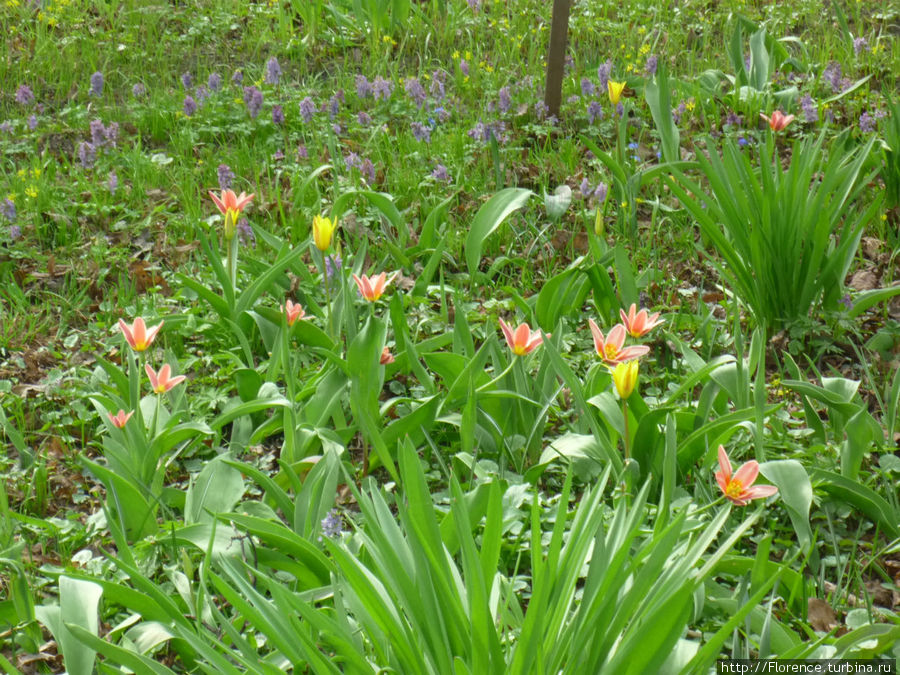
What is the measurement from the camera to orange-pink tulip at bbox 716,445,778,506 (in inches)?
58.6

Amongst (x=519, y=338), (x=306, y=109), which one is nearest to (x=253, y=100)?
(x=306, y=109)

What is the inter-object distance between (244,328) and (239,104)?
1916 millimetres

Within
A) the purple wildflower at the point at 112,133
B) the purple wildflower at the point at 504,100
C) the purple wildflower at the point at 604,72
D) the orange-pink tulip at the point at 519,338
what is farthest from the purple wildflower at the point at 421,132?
the orange-pink tulip at the point at 519,338

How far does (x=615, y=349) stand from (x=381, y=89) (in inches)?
101

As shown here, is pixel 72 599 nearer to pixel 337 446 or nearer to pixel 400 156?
pixel 337 446

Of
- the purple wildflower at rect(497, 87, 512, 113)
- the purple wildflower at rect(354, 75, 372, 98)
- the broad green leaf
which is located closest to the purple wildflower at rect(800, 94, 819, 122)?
the purple wildflower at rect(497, 87, 512, 113)

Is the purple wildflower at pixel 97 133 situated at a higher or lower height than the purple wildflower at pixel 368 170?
higher

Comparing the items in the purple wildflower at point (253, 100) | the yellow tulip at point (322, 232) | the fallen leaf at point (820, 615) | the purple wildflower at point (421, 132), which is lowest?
the fallen leaf at point (820, 615)

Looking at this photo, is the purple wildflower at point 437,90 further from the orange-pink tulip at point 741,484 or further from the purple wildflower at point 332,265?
the orange-pink tulip at point 741,484

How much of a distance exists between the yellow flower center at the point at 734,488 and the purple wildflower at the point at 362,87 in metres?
3.03

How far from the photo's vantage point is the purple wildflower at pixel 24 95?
414 centimetres

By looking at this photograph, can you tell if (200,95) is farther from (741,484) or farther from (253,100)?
(741,484)

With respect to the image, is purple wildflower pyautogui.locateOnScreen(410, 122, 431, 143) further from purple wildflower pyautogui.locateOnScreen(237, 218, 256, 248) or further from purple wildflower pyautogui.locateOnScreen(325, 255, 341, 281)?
purple wildflower pyautogui.locateOnScreen(325, 255, 341, 281)

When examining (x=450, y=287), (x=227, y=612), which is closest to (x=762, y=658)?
(x=227, y=612)
